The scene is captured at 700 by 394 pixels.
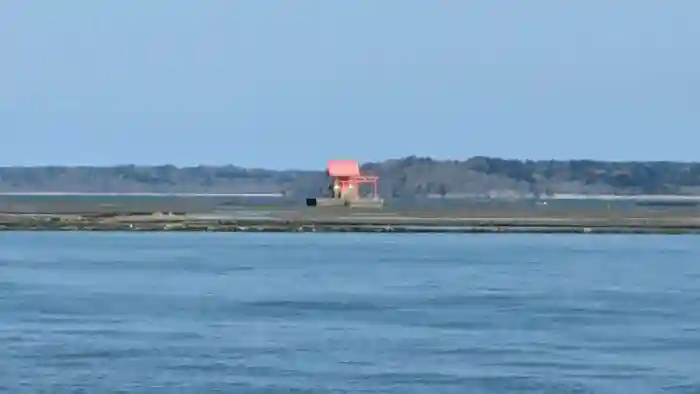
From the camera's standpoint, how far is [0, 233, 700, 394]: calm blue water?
78.7 feet

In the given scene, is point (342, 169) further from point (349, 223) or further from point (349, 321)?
point (349, 321)

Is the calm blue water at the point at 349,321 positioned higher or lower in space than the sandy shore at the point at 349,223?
lower

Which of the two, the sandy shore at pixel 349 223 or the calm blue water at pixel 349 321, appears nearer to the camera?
the calm blue water at pixel 349 321

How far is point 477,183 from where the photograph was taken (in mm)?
180875

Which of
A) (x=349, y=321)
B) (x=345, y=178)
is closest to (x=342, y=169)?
(x=345, y=178)

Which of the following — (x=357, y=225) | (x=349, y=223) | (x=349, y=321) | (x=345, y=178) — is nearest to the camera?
(x=349, y=321)

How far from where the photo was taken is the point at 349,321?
102 feet

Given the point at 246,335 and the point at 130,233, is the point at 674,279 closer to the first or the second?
the point at 246,335

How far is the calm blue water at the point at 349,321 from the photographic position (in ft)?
78.7

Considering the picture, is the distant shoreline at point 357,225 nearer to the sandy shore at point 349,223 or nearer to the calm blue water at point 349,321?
the sandy shore at point 349,223

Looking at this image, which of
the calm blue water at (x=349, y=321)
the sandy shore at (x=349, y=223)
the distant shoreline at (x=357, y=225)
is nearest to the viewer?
the calm blue water at (x=349, y=321)

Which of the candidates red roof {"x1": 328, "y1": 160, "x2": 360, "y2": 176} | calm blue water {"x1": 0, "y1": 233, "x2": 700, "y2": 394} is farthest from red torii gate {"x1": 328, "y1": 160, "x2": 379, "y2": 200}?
calm blue water {"x1": 0, "y1": 233, "x2": 700, "y2": 394}

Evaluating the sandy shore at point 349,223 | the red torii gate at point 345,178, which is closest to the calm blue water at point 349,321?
the sandy shore at point 349,223

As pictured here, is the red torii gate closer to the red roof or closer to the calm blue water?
the red roof
